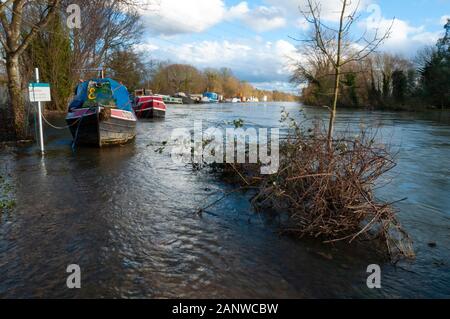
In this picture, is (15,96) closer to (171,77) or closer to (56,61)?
(56,61)

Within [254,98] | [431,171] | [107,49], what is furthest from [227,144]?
[254,98]

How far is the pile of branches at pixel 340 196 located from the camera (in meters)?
5.40

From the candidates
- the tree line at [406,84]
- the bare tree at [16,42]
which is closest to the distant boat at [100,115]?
the bare tree at [16,42]

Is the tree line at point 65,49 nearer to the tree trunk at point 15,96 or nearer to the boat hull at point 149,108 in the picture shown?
the tree trunk at point 15,96

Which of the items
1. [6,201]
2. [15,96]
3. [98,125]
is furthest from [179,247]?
[15,96]

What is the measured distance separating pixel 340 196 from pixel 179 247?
8.26 ft

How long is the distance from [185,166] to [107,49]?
2881 centimetres

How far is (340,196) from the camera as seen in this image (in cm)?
563

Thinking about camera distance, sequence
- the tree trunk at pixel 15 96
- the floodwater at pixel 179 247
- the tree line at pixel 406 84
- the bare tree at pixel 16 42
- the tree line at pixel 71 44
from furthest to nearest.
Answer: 1. the tree line at pixel 406 84
2. the tree line at pixel 71 44
3. the tree trunk at pixel 15 96
4. the bare tree at pixel 16 42
5. the floodwater at pixel 179 247

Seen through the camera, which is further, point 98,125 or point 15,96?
point 15,96

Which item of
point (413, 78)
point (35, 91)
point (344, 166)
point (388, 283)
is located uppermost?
point (413, 78)

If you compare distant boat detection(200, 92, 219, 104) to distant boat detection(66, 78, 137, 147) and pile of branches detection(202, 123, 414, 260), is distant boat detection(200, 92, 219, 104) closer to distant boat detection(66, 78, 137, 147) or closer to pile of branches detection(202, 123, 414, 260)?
distant boat detection(66, 78, 137, 147)

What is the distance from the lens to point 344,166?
5.81 meters

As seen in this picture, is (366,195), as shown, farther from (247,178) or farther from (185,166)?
(185,166)
